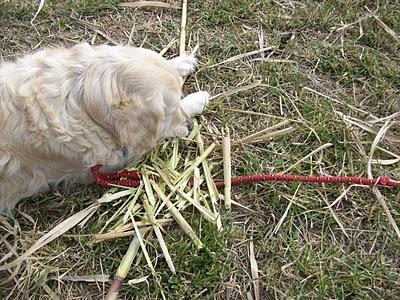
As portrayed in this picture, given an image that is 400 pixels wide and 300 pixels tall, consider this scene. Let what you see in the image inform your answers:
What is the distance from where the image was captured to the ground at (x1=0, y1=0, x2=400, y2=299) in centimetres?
329

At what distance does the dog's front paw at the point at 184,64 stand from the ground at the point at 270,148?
0.08 meters

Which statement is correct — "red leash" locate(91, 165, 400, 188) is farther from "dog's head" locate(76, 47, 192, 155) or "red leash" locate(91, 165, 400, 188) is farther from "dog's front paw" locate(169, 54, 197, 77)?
"dog's front paw" locate(169, 54, 197, 77)

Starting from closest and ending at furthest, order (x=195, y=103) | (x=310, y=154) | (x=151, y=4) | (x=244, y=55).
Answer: (x=310, y=154)
(x=195, y=103)
(x=244, y=55)
(x=151, y=4)

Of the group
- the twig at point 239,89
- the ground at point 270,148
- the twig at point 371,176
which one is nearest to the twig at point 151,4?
the ground at point 270,148

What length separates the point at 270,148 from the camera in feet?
12.5

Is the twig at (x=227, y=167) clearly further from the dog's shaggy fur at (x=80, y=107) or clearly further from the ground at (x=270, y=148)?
the dog's shaggy fur at (x=80, y=107)

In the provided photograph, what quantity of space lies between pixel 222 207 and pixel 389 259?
3.33ft

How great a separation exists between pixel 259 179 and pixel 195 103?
2.26 ft

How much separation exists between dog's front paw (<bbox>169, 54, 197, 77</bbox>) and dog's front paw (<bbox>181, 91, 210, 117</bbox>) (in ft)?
0.80

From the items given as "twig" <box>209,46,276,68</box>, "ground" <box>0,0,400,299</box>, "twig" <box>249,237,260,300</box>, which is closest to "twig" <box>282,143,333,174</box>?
"ground" <box>0,0,400,299</box>

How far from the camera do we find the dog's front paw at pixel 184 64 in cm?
410

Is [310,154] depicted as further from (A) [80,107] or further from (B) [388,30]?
(A) [80,107]

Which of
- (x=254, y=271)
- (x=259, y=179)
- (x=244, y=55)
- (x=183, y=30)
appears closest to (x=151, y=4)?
(x=183, y=30)

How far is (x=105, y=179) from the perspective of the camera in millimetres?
3627
